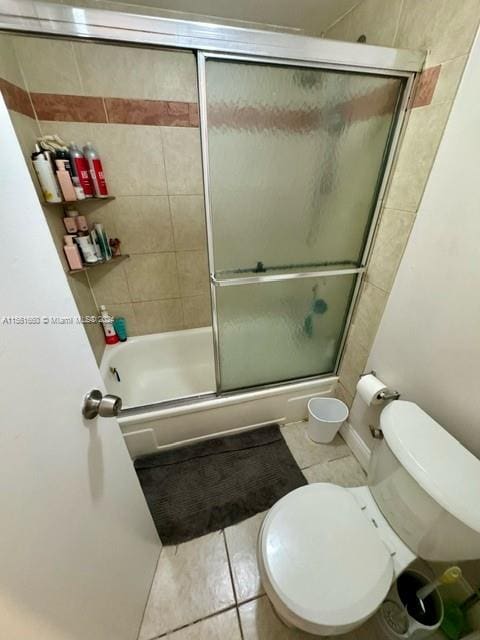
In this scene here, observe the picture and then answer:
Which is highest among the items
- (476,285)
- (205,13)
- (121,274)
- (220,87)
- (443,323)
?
(205,13)

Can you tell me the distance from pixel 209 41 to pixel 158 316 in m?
1.47

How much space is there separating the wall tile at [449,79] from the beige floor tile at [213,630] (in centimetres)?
192

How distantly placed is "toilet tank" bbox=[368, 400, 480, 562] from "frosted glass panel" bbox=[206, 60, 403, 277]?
2.53 ft

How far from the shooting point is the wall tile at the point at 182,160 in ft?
4.87

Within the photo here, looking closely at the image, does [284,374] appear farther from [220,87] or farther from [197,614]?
[220,87]

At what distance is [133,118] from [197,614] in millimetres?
2232

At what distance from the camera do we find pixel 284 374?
154cm

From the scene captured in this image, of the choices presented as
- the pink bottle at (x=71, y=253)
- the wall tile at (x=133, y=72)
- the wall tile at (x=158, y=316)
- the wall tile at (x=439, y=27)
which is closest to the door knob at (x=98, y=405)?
the pink bottle at (x=71, y=253)

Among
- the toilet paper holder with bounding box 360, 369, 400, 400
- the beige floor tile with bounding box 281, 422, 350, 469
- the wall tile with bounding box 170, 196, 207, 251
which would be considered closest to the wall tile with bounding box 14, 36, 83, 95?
the wall tile with bounding box 170, 196, 207, 251

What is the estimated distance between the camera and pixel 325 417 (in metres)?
1.59

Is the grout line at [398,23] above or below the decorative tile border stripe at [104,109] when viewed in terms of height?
above

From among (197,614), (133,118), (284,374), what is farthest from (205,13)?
(197,614)

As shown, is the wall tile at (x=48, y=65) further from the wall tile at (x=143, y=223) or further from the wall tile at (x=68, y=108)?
the wall tile at (x=143, y=223)

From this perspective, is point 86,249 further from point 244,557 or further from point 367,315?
point 244,557
